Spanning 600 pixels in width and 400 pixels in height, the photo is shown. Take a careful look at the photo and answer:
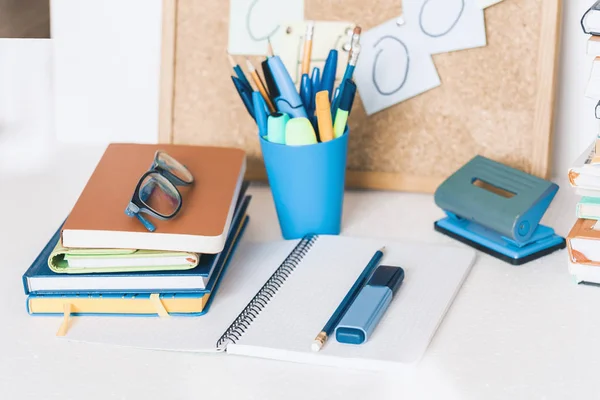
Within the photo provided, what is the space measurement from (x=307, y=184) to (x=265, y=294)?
134 millimetres

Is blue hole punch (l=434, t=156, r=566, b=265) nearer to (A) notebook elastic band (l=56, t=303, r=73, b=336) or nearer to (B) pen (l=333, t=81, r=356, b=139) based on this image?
(B) pen (l=333, t=81, r=356, b=139)

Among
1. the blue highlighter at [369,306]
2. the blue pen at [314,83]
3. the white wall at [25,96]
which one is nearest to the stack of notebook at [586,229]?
the blue highlighter at [369,306]

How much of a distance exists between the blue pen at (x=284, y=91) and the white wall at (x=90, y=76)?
0.91 feet

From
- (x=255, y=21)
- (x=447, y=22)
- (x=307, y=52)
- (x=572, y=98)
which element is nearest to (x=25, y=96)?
→ (x=255, y=21)

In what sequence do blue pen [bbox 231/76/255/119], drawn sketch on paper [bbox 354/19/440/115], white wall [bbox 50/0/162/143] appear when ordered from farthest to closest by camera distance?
white wall [bbox 50/0/162/143] → drawn sketch on paper [bbox 354/19/440/115] → blue pen [bbox 231/76/255/119]

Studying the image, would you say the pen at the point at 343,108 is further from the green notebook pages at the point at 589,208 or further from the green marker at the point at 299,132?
the green notebook pages at the point at 589,208

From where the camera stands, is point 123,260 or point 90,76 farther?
point 90,76

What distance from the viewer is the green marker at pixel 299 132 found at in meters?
0.82

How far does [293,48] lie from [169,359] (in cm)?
43

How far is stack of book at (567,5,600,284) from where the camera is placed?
741mm

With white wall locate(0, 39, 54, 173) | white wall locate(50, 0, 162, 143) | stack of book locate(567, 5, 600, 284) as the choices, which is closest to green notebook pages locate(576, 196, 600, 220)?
stack of book locate(567, 5, 600, 284)

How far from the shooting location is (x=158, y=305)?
739mm

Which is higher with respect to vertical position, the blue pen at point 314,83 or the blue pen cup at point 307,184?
the blue pen at point 314,83

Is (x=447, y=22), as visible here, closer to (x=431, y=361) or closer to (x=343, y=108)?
(x=343, y=108)
